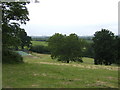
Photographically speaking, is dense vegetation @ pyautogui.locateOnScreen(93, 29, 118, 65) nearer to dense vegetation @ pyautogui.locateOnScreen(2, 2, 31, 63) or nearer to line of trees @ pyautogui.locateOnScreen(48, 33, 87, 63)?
line of trees @ pyautogui.locateOnScreen(48, 33, 87, 63)

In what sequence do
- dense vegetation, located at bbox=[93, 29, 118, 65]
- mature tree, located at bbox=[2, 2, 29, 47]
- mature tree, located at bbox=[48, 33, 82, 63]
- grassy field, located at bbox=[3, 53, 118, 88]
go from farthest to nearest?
mature tree, located at bbox=[48, 33, 82, 63] → dense vegetation, located at bbox=[93, 29, 118, 65] → mature tree, located at bbox=[2, 2, 29, 47] → grassy field, located at bbox=[3, 53, 118, 88]

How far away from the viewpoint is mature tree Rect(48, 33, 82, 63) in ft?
160

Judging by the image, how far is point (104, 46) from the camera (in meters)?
46.0

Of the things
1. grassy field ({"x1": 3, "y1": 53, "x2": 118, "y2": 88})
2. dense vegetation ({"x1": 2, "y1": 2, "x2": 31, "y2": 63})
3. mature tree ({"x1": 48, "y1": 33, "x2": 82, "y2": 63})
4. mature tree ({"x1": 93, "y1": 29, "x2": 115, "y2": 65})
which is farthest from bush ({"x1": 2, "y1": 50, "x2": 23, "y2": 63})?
mature tree ({"x1": 93, "y1": 29, "x2": 115, "y2": 65})

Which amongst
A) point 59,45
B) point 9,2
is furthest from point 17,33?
point 59,45

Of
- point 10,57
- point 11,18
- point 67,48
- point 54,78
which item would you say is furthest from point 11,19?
point 67,48

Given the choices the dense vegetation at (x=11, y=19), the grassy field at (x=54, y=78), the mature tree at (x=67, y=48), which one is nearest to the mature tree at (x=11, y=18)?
the dense vegetation at (x=11, y=19)

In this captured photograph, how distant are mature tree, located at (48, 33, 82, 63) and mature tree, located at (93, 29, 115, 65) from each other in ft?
19.4

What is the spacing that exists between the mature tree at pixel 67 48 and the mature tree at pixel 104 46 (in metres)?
5.92

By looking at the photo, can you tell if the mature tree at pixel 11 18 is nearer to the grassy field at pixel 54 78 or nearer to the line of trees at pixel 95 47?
the grassy field at pixel 54 78

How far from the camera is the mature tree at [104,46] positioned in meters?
45.5

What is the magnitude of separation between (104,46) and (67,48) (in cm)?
1189

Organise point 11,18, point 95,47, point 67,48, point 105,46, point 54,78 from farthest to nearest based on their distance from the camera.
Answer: point 67,48
point 95,47
point 105,46
point 11,18
point 54,78

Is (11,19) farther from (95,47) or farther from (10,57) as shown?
(95,47)
